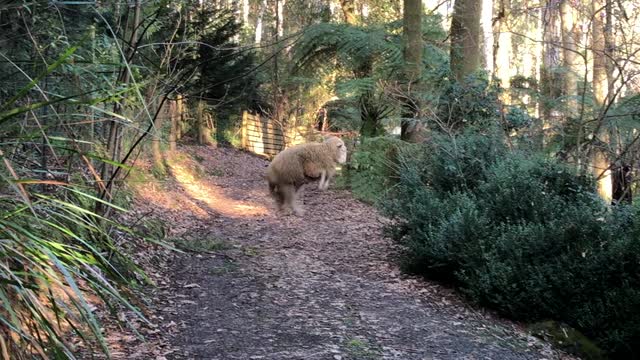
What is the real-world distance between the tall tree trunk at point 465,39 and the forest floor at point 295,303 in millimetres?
3921

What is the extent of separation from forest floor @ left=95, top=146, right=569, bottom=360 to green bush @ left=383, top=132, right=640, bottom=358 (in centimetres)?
38

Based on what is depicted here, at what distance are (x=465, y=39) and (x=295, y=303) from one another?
811 centimetres

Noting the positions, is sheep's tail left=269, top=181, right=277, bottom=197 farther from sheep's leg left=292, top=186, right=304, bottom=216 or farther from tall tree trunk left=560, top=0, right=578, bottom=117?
tall tree trunk left=560, top=0, right=578, bottom=117

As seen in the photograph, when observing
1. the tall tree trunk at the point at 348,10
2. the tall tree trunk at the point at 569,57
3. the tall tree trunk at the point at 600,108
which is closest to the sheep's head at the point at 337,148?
the tall tree trunk at the point at 569,57

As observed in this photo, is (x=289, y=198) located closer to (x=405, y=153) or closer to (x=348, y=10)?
→ (x=405, y=153)

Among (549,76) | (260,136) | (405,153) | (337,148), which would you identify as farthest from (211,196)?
(260,136)

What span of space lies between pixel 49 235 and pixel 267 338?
7.26 ft

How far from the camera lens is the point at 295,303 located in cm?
588

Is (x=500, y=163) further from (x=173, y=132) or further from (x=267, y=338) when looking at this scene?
(x=173, y=132)

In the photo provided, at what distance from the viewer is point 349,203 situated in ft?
44.5

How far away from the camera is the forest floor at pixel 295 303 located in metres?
4.64

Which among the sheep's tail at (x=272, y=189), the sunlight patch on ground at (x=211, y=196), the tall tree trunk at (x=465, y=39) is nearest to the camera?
the sheep's tail at (x=272, y=189)

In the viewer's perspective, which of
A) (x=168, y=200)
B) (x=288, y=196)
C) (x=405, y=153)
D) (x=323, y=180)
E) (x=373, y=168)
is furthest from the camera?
(x=373, y=168)

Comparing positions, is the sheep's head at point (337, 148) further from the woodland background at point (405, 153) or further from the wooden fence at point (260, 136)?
the wooden fence at point (260, 136)
